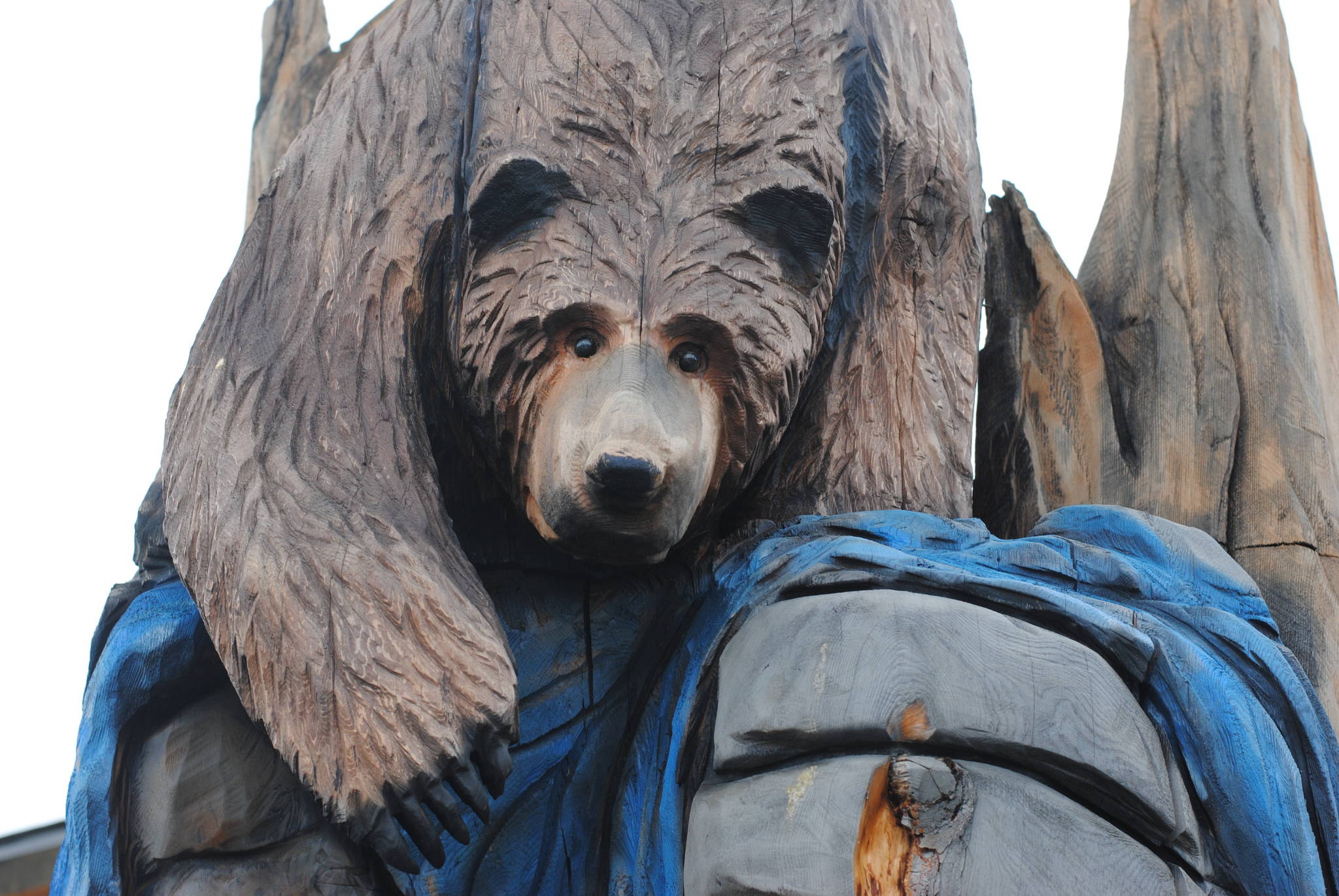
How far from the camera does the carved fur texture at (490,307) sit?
1522mm

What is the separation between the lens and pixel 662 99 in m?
1.74

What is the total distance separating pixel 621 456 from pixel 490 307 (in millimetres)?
303

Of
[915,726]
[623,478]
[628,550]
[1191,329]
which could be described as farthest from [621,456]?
[1191,329]

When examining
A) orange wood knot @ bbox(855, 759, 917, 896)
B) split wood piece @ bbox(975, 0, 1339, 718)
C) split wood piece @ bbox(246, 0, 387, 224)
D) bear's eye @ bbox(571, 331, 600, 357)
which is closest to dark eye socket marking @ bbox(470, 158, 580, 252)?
bear's eye @ bbox(571, 331, 600, 357)

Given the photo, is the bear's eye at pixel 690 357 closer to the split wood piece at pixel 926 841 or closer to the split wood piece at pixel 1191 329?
the split wood piece at pixel 926 841

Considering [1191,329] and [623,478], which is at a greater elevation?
[1191,329]

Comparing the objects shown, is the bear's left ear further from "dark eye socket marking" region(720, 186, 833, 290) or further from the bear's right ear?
the bear's right ear

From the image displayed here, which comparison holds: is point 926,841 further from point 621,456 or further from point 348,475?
point 348,475

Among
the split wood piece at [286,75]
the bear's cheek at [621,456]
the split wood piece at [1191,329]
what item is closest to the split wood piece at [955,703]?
the bear's cheek at [621,456]

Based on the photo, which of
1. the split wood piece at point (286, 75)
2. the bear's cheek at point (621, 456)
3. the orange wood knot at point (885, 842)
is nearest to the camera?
the orange wood knot at point (885, 842)

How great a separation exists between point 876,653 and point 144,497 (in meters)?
0.94

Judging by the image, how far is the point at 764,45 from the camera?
1807 mm

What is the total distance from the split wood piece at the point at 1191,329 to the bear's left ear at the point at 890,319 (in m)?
0.50

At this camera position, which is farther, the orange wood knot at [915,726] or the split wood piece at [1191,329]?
the split wood piece at [1191,329]
